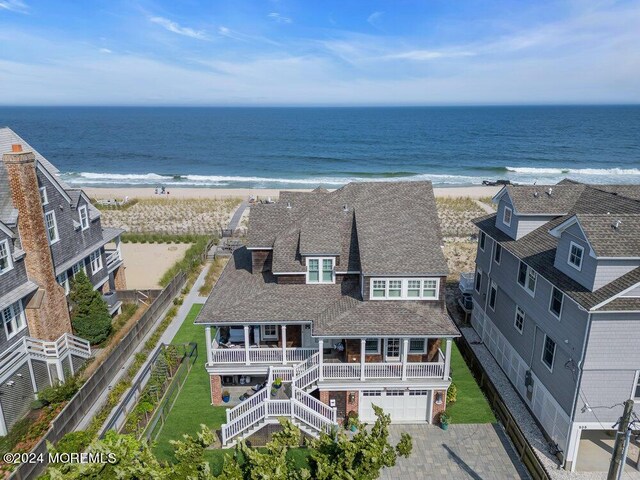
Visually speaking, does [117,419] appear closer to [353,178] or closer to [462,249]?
[462,249]

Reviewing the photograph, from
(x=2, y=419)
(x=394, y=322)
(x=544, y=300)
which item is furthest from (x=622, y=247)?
(x=2, y=419)

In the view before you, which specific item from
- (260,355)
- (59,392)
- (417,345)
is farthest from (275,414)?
(59,392)

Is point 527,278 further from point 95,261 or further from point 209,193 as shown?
point 209,193

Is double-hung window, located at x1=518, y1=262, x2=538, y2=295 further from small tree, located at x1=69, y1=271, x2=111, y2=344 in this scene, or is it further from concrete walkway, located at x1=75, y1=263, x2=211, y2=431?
small tree, located at x1=69, y1=271, x2=111, y2=344

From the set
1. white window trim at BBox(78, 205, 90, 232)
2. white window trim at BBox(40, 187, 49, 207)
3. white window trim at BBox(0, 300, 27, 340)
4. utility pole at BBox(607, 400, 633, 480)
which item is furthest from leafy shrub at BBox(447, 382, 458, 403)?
white window trim at BBox(78, 205, 90, 232)

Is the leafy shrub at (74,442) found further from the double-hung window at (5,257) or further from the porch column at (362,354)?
the porch column at (362,354)
